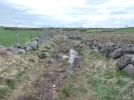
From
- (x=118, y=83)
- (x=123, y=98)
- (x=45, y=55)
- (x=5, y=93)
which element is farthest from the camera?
(x=45, y=55)

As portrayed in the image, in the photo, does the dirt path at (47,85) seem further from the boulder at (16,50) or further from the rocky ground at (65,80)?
the boulder at (16,50)

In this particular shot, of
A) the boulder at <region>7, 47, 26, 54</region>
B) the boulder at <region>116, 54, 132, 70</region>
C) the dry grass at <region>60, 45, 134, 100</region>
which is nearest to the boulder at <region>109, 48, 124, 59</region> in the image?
the dry grass at <region>60, 45, 134, 100</region>

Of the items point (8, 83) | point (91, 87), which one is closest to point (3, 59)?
point (8, 83)

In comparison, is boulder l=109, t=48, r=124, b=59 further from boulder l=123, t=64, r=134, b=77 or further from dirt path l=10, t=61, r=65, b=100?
dirt path l=10, t=61, r=65, b=100

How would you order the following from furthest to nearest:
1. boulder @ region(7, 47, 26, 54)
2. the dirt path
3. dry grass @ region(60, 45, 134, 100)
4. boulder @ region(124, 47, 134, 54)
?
boulder @ region(7, 47, 26, 54) → boulder @ region(124, 47, 134, 54) → the dirt path → dry grass @ region(60, 45, 134, 100)

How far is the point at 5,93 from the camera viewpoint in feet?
36.5

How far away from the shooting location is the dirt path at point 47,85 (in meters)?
11.1

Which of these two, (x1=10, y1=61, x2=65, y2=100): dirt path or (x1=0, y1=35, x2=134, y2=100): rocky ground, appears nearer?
(x1=0, y1=35, x2=134, y2=100): rocky ground

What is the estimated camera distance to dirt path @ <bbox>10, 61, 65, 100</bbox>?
11.1m

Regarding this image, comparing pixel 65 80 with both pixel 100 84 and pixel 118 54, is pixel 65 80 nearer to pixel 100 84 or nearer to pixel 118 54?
pixel 100 84

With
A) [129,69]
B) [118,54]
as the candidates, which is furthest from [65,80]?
[118,54]

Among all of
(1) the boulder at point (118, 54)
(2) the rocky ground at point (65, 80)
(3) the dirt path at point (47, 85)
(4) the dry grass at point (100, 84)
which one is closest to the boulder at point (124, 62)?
(2) the rocky ground at point (65, 80)

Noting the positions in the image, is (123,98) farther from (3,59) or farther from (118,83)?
A: (3,59)

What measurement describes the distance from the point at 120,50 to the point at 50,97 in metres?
7.53
